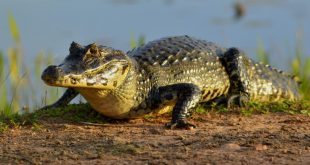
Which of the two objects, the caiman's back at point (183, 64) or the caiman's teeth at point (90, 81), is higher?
the caiman's back at point (183, 64)

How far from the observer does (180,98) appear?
7.18 metres

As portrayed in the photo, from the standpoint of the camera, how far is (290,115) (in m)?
7.36

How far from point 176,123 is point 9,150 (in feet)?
5.06

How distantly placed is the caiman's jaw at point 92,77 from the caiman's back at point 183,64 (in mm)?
392

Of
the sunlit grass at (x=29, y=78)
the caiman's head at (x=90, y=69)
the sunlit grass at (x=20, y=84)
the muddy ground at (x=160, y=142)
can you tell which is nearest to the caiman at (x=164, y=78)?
the caiman's head at (x=90, y=69)

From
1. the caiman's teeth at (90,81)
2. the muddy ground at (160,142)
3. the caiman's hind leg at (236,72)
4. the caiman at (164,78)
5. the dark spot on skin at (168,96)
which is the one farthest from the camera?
the caiman's hind leg at (236,72)

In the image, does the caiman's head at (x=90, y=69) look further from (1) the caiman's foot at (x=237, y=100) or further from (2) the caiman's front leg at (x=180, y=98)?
(1) the caiman's foot at (x=237, y=100)

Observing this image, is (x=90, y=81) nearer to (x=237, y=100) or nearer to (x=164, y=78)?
(x=164, y=78)

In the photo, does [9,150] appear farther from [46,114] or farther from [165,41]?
[165,41]

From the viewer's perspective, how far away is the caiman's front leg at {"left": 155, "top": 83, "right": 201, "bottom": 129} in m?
6.81

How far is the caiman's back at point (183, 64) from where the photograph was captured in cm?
753

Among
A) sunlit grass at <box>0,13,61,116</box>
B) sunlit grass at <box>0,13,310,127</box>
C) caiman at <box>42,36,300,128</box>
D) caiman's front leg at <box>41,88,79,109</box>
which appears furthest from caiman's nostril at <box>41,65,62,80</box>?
sunlit grass at <box>0,13,61,116</box>

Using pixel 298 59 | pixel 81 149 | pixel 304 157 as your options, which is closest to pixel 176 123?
pixel 81 149

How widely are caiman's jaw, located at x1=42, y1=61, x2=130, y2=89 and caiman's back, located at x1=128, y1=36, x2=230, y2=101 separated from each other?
15.4 inches
